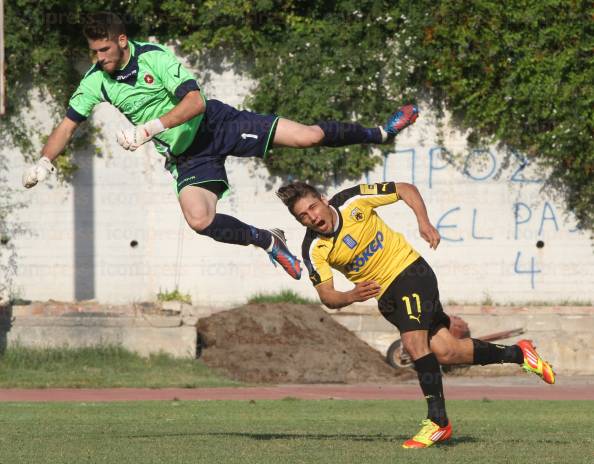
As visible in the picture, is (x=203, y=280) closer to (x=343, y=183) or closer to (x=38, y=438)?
(x=343, y=183)

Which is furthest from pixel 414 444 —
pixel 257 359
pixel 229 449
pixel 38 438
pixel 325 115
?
pixel 325 115

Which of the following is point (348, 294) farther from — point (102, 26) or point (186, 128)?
point (102, 26)

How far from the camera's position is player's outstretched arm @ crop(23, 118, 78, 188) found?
948cm

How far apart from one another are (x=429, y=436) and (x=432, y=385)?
1.47ft

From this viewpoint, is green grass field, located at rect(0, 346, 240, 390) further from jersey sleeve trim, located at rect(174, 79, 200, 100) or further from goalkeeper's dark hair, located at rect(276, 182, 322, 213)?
jersey sleeve trim, located at rect(174, 79, 200, 100)

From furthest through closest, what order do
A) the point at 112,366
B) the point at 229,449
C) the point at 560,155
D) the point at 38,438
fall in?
the point at 560,155 < the point at 112,366 < the point at 38,438 < the point at 229,449

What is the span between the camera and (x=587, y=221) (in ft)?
65.5

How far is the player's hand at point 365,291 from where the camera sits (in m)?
9.16

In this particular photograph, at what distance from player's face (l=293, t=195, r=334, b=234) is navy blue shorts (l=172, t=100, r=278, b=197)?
2.96 ft

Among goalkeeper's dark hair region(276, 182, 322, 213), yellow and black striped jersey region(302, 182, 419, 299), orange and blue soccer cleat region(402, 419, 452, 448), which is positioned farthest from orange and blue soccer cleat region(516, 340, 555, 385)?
goalkeeper's dark hair region(276, 182, 322, 213)

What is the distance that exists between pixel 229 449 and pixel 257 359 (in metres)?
9.22

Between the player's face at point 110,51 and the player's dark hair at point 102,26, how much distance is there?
4 cm

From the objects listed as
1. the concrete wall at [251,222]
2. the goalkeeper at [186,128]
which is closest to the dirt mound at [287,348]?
the concrete wall at [251,222]

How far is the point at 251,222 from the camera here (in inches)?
787
